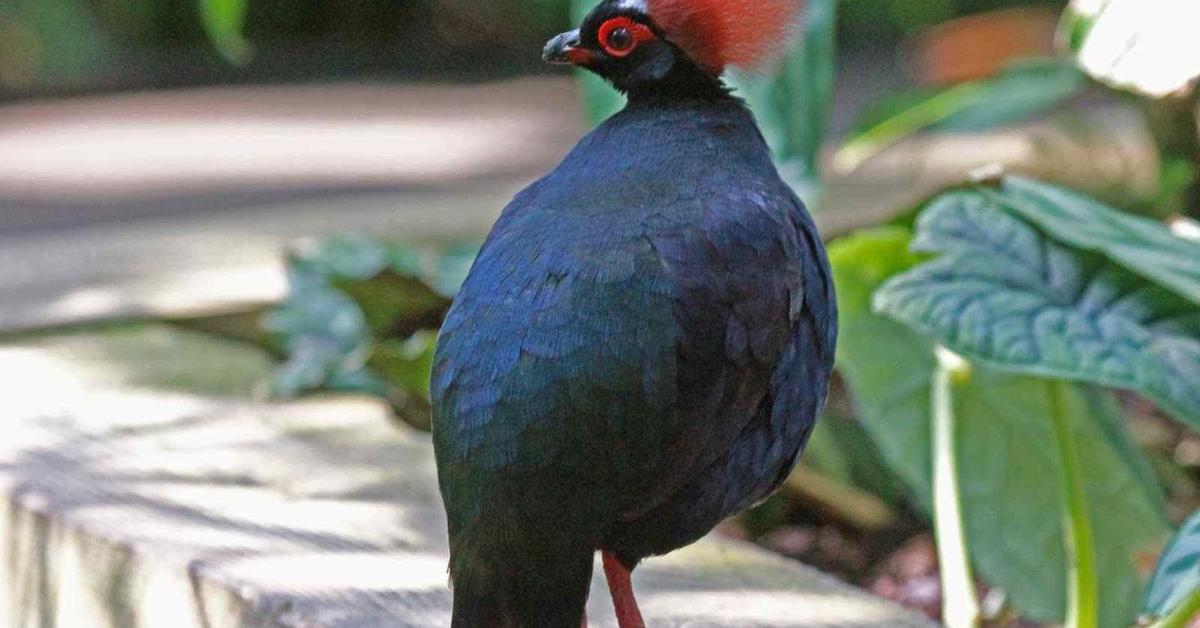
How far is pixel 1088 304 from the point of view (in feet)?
6.36

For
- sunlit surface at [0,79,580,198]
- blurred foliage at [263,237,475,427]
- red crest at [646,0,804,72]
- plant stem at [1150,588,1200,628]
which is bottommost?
plant stem at [1150,588,1200,628]

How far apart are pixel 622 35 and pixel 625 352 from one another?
336mm

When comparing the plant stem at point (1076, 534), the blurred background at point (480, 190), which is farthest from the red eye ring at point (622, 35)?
the blurred background at point (480, 190)

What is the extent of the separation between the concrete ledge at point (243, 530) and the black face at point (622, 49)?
60 cm

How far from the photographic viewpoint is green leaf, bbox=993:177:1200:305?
6.08ft

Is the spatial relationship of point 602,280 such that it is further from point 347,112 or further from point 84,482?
point 347,112

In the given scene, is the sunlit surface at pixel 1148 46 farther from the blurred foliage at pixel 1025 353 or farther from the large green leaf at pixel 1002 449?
the large green leaf at pixel 1002 449

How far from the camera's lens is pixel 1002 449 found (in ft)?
7.41

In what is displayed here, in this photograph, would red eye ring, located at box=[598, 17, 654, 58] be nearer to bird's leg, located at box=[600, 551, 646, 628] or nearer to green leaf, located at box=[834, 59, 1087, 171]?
bird's leg, located at box=[600, 551, 646, 628]

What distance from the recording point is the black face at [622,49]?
1466 millimetres

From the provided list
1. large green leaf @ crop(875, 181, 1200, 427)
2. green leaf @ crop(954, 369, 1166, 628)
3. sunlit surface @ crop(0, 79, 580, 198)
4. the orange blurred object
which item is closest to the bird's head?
large green leaf @ crop(875, 181, 1200, 427)

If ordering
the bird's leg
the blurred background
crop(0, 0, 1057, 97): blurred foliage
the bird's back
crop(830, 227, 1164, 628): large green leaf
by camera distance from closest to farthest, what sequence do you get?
the bird's back
the bird's leg
crop(830, 227, 1164, 628): large green leaf
the blurred background
crop(0, 0, 1057, 97): blurred foliage

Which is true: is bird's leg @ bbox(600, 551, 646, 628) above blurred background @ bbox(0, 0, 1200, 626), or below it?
below

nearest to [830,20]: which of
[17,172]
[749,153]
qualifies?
[749,153]
